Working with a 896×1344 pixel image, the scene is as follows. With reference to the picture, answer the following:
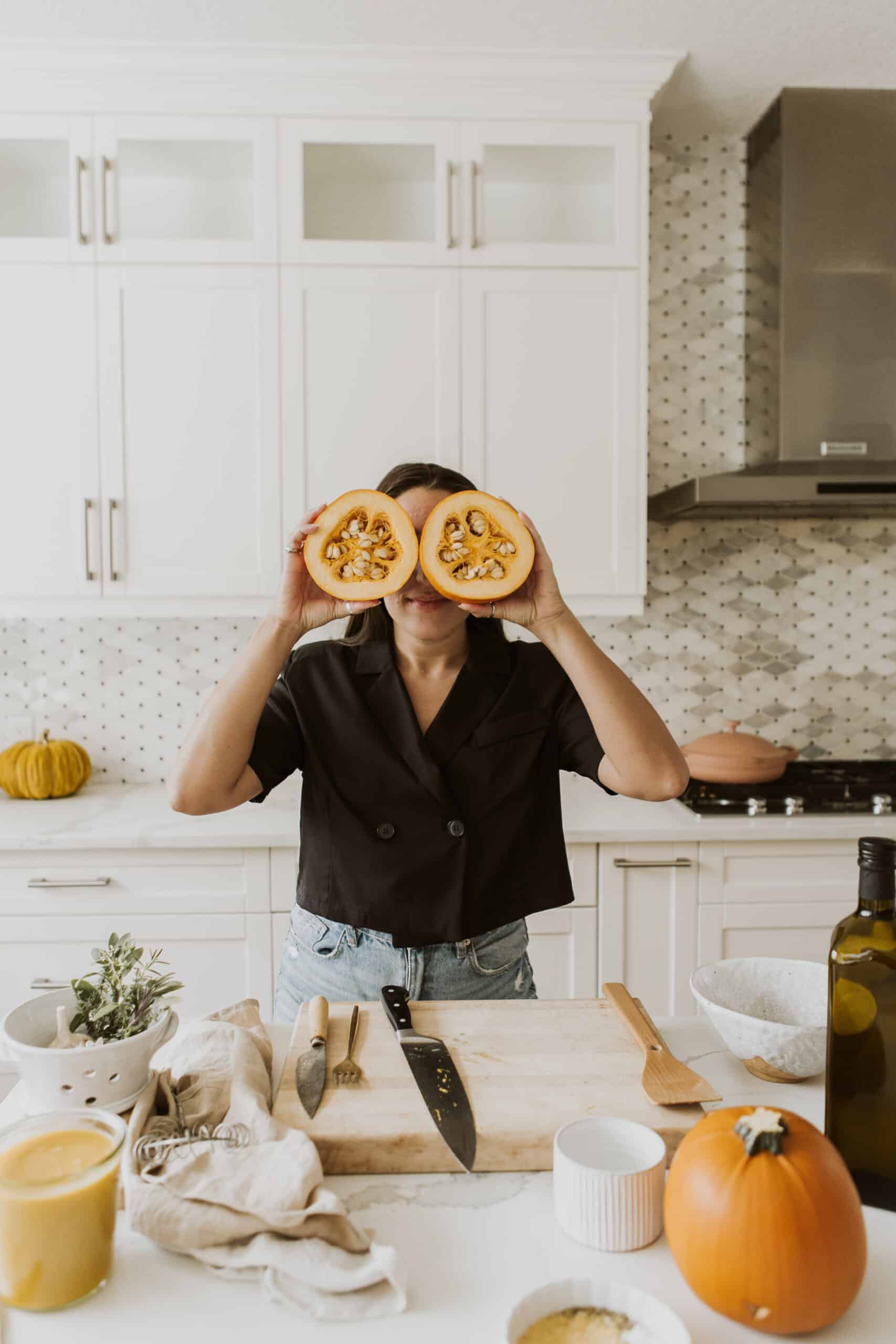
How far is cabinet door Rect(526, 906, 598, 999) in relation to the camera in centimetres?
225

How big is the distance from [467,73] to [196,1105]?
239 centimetres

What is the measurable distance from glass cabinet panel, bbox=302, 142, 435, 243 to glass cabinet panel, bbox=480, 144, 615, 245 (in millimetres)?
172

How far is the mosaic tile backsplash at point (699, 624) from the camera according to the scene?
2.78 metres

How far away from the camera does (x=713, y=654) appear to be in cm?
285

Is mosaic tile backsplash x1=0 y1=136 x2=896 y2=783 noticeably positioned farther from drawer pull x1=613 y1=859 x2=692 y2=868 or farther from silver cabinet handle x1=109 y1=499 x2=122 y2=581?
drawer pull x1=613 y1=859 x2=692 y2=868

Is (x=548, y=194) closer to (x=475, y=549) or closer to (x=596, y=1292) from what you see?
(x=475, y=549)

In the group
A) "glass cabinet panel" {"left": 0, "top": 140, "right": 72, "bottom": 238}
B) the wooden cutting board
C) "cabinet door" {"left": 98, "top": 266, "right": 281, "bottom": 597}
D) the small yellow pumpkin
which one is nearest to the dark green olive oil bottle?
the wooden cutting board

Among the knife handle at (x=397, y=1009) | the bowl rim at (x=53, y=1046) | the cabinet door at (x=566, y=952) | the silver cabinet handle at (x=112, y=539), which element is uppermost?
the silver cabinet handle at (x=112, y=539)

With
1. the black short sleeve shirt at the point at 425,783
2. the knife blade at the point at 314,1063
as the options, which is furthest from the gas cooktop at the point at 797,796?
the knife blade at the point at 314,1063

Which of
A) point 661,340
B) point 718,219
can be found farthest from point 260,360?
point 718,219

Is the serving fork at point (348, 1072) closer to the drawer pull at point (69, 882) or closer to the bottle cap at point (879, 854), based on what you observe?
the bottle cap at point (879, 854)

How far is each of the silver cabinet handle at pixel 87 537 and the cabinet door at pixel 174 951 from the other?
85 cm

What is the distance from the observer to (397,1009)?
106 cm

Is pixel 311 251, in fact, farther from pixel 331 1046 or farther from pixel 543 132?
pixel 331 1046
